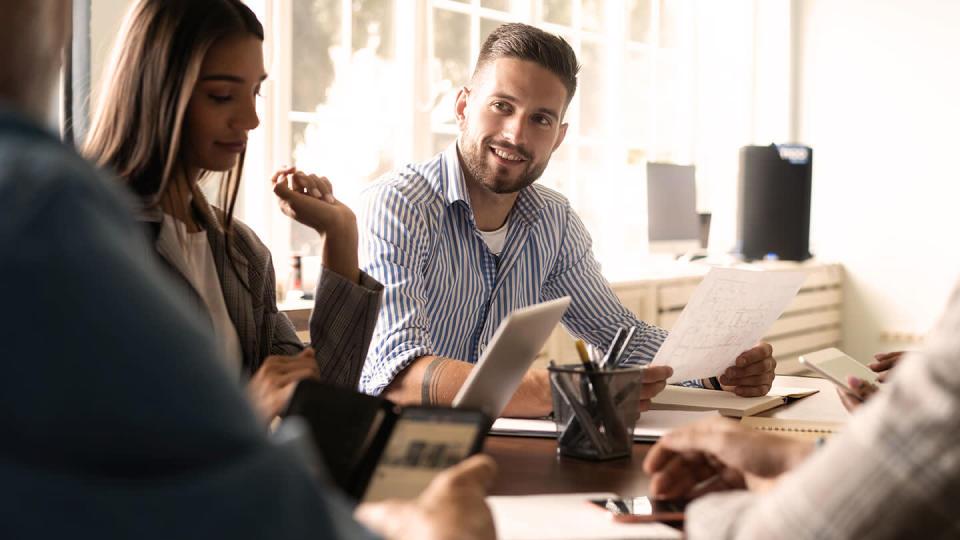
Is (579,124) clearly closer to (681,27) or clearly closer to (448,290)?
(681,27)

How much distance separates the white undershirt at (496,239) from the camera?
221 cm

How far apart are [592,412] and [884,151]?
4.97 metres

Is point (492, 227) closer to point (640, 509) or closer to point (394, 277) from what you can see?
point (394, 277)

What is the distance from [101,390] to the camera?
415mm

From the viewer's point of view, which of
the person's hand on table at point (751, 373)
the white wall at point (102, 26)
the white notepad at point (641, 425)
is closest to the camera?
the white notepad at point (641, 425)

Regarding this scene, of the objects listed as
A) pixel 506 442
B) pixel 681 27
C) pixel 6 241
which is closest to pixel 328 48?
pixel 506 442

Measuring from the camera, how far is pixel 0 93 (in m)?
0.51

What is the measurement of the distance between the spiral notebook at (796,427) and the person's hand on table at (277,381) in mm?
645

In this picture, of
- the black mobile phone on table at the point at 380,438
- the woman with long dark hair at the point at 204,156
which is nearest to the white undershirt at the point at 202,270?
the woman with long dark hair at the point at 204,156

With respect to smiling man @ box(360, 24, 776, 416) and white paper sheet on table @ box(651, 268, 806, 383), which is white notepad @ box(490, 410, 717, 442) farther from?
smiling man @ box(360, 24, 776, 416)

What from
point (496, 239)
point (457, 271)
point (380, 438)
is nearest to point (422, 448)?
point (380, 438)

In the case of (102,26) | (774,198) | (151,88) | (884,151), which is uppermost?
(102,26)

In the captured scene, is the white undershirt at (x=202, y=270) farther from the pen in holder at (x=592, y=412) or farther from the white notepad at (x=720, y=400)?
the white notepad at (x=720, y=400)

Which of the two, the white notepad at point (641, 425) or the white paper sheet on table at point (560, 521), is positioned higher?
the white paper sheet on table at point (560, 521)
